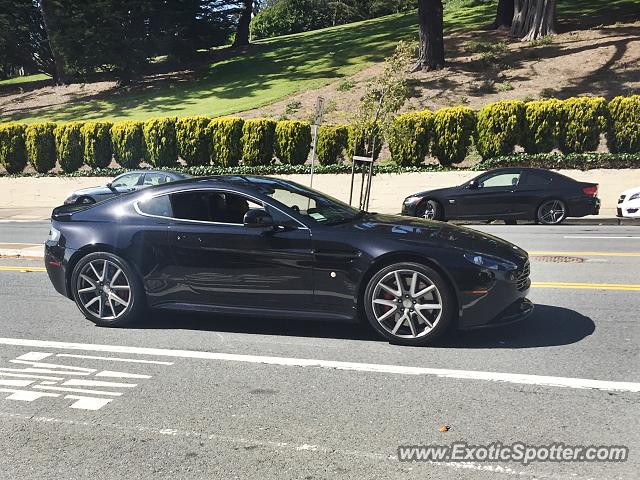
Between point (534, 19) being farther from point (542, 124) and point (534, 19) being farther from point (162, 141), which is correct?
point (162, 141)

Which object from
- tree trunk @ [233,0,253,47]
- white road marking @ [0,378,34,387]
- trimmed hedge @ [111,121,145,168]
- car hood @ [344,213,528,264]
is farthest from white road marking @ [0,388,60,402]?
tree trunk @ [233,0,253,47]

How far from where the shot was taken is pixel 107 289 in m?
6.96

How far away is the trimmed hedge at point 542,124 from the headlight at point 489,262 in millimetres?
17775

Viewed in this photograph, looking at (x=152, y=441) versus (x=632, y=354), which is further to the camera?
(x=632, y=354)

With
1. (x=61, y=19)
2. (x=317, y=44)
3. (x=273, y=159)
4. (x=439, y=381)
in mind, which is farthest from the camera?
(x=317, y=44)

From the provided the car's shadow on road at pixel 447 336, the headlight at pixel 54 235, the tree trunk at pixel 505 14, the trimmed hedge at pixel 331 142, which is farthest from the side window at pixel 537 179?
the tree trunk at pixel 505 14

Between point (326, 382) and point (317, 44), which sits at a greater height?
point (317, 44)

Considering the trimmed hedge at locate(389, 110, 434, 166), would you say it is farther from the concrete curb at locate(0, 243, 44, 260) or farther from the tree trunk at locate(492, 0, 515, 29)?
the tree trunk at locate(492, 0, 515, 29)

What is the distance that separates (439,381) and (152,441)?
6.85 feet

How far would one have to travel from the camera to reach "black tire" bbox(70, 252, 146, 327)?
6840 mm

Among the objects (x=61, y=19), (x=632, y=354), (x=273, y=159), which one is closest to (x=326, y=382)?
(x=632, y=354)

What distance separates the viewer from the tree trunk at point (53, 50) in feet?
140

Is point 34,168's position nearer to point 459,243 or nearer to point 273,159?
point 273,159

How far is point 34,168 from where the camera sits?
100 ft
